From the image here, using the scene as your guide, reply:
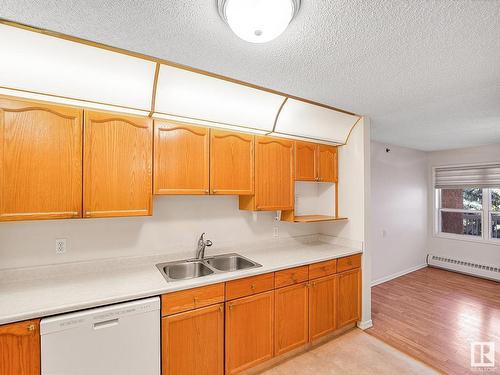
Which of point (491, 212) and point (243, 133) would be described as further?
point (491, 212)

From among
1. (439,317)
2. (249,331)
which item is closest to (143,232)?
(249,331)

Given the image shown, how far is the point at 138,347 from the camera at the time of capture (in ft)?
5.21

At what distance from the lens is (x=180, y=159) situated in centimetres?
205

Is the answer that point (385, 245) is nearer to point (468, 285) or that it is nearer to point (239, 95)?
point (468, 285)

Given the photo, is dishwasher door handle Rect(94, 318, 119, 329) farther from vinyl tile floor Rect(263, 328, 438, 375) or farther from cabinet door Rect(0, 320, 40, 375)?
vinyl tile floor Rect(263, 328, 438, 375)

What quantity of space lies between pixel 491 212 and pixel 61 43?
626cm

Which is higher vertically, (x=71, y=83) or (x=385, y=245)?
(x=71, y=83)

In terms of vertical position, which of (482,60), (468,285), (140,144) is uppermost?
(482,60)

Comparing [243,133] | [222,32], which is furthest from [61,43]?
[243,133]

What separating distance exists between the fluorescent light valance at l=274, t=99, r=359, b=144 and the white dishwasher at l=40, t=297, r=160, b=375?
6.37 ft

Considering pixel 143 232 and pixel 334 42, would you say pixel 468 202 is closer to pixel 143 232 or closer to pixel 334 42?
pixel 334 42

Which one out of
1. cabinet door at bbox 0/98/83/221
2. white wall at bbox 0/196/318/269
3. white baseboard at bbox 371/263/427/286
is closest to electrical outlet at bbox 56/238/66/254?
white wall at bbox 0/196/318/269

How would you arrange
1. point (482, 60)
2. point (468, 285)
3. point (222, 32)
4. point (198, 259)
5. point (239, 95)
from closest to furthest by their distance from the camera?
1. point (222, 32)
2. point (482, 60)
3. point (239, 95)
4. point (198, 259)
5. point (468, 285)

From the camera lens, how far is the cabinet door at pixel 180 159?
1972 millimetres
